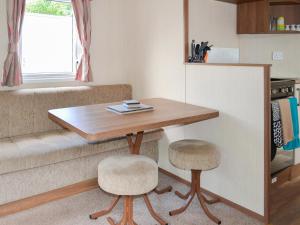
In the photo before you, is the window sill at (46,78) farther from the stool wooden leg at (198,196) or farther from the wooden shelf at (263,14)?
the wooden shelf at (263,14)

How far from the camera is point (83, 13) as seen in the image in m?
3.27

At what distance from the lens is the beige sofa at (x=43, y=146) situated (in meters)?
2.36

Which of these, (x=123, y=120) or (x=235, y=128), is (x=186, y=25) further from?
(x=123, y=120)

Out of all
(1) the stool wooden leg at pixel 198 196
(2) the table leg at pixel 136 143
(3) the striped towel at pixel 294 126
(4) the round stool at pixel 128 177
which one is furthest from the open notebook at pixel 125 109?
(3) the striped towel at pixel 294 126

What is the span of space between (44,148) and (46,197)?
0.44 metres

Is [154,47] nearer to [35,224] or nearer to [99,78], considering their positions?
[99,78]

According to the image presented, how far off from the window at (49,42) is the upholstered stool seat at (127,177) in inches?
66.8

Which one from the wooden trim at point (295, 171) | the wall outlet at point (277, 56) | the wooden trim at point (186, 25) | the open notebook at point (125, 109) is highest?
the wooden trim at point (186, 25)

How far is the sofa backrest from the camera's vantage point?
2812 millimetres

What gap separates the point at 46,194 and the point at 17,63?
129cm

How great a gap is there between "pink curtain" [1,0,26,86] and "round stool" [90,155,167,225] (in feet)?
4.88

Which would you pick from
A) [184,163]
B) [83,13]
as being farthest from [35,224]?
[83,13]

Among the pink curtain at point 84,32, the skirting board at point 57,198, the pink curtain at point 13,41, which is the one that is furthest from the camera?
the pink curtain at point 84,32

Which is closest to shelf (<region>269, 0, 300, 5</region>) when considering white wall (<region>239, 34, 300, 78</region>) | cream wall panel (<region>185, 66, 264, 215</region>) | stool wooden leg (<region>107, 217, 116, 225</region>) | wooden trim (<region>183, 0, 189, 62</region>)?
white wall (<region>239, 34, 300, 78</region>)
